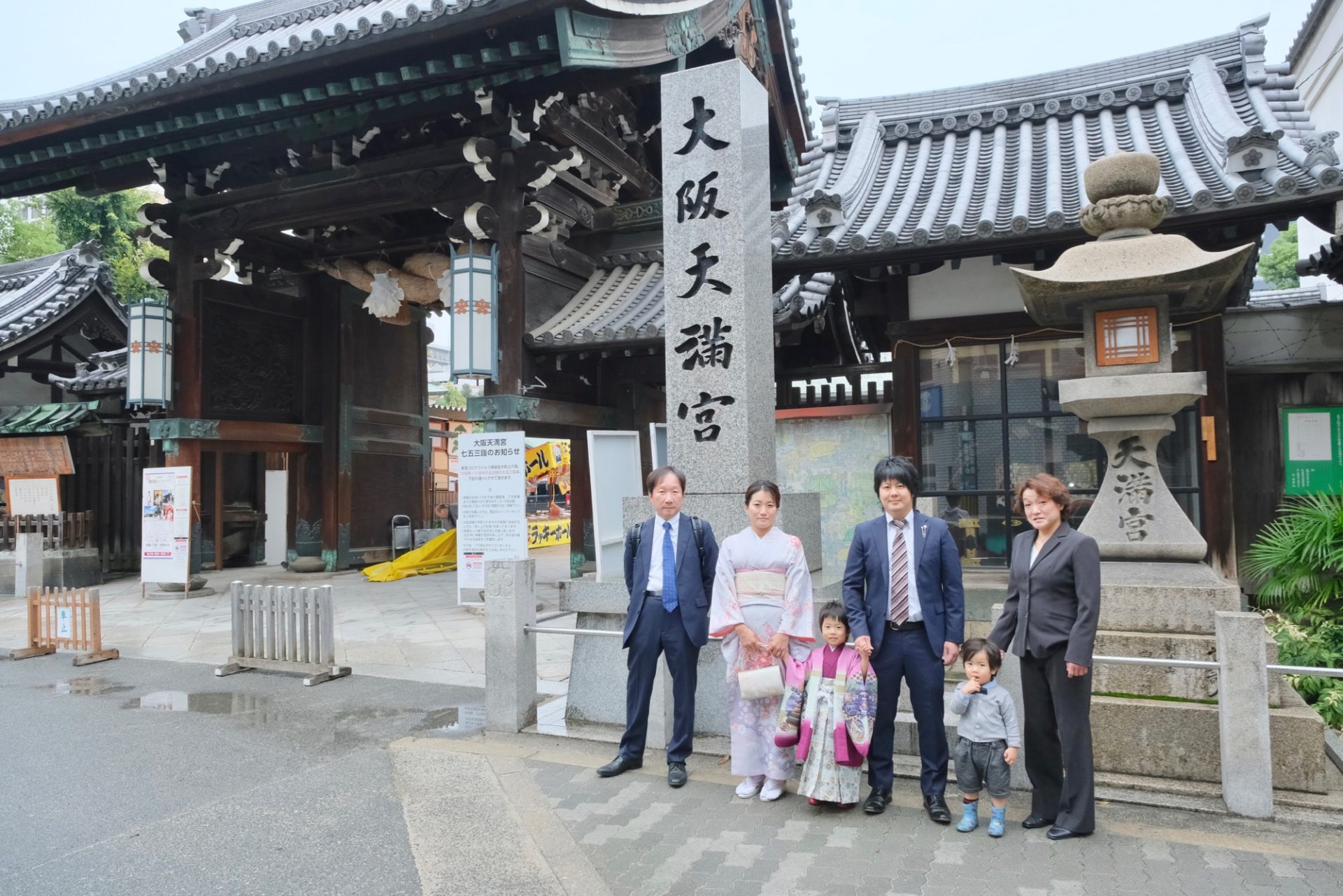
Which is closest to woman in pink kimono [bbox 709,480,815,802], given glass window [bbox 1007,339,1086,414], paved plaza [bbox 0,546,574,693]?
paved plaza [bbox 0,546,574,693]

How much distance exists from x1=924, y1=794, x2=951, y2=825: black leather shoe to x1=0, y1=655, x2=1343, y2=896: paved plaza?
8cm

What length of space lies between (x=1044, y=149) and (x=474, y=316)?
6.71 metres

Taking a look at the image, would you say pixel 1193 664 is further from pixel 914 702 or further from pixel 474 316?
pixel 474 316

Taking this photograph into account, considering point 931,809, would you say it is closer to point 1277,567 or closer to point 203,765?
point 203,765

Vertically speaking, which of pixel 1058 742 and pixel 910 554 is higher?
pixel 910 554

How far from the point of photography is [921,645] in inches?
164

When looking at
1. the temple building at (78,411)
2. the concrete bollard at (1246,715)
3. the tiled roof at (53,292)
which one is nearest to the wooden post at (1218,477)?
the concrete bollard at (1246,715)

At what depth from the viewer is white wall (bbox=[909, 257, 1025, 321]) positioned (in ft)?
27.5

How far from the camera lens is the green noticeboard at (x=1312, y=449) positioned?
7805mm

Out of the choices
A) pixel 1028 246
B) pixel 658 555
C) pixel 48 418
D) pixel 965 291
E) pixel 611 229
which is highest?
pixel 611 229

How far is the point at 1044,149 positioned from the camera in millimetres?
9125

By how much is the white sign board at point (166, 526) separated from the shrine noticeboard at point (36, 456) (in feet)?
9.34

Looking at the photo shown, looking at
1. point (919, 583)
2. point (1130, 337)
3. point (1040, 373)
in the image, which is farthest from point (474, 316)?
point (919, 583)

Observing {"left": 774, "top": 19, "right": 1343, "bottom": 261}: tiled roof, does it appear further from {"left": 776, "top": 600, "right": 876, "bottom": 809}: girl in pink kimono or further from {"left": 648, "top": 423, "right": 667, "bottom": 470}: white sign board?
{"left": 776, "top": 600, "right": 876, "bottom": 809}: girl in pink kimono
